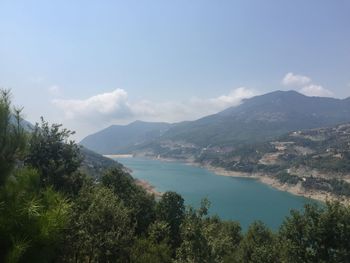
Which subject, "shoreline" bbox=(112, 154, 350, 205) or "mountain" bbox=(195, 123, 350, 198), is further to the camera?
"mountain" bbox=(195, 123, 350, 198)

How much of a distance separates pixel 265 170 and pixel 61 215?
143m

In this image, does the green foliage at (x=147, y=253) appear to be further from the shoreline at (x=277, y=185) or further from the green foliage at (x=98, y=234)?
the shoreline at (x=277, y=185)

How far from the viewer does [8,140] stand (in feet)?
23.7

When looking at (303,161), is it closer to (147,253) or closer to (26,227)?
(147,253)

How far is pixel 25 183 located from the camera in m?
6.94

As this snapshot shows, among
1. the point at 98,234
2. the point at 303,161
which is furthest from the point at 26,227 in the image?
the point at 303,161

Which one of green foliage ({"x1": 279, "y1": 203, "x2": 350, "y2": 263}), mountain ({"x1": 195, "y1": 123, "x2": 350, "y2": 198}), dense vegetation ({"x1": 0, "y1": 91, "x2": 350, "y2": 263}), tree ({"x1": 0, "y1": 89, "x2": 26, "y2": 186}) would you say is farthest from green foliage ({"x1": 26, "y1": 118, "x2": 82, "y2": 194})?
mountain ({"x1": 195, "y1": 123, "x2": 350, "y2": 198})

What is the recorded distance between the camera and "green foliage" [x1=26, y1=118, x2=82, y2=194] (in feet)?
48.0

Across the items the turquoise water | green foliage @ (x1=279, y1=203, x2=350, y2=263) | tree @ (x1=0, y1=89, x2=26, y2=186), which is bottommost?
the turquoise water

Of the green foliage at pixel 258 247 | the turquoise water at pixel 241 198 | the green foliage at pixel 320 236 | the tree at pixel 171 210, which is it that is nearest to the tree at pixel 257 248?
the green foliage at pixel 258 247

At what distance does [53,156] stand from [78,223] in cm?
515

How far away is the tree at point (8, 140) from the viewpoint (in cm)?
683

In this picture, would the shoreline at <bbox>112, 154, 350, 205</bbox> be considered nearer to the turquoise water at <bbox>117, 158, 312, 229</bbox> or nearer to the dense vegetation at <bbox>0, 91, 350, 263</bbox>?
the turquoise water at <bbox>117, 158, 312, 229</bbox>

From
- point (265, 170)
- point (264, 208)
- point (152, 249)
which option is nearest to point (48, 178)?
point (152, 249)
